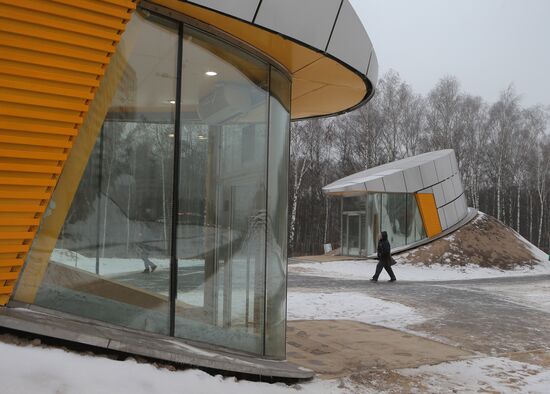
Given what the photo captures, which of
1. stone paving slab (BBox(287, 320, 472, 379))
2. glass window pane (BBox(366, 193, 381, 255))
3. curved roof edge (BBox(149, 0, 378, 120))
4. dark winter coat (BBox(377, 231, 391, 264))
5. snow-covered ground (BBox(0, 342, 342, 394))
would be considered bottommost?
stone paving slab (BBox(287, 320, 472, 379))

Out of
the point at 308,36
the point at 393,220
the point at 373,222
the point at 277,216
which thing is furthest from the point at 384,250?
the point at 308,36

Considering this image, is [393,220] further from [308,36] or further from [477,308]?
[308,36]

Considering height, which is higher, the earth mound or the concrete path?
the earth mound

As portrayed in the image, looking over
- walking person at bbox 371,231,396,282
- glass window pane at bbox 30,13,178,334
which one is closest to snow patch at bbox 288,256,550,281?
walking person at bbox 371,231,396,282

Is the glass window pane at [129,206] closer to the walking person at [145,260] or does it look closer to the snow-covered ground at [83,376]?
the walking person at [145,260]

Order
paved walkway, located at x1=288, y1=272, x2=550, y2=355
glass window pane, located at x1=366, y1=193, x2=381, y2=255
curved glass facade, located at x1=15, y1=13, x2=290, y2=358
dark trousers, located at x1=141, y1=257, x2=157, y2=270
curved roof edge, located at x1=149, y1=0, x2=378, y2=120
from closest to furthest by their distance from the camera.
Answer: curved glass facade, located at x1=15, y1=13, x2=290, y2=358 → dark trousers, located at x1=141, y1=257, x2=157, y2=270 → curved roof edge, located at x1=149, y1=0, x2=378, y2=120 → paved walkway, located at x1=288, y1=272, x2=550, y2=355 → glass window pane, located at x1=366, y1=193, x2=381, y2=255

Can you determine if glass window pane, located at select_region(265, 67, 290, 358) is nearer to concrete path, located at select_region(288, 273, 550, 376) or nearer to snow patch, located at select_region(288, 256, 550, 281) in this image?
concrete path, located at select_region(288, 273, 550, 376)

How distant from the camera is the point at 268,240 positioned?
6070 millimetres

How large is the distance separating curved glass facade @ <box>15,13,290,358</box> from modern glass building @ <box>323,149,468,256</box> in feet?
65.3

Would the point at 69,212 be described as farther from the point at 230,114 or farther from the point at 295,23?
the point at 295,23

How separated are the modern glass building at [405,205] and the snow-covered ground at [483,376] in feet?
62.2

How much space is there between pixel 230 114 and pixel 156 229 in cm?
158

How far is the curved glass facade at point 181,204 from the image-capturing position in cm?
443

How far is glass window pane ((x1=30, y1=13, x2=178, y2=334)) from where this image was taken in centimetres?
432
